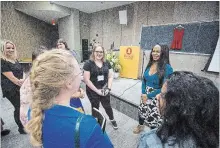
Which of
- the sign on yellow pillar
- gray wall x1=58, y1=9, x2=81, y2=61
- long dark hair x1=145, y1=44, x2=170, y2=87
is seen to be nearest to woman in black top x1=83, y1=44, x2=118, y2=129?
long dark hair x1=145, y1=44, x2=170, y2=87

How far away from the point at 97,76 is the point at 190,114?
1379 millimetres

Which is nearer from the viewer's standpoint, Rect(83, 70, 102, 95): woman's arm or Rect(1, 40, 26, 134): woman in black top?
Rect(1, 40, 26, 134): woman in black top

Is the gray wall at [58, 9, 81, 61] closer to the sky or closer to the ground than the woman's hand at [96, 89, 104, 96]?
closer to the sky

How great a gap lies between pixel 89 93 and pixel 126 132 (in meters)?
0.78

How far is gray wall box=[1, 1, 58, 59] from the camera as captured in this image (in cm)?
544

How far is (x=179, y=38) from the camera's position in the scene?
338 centimetres

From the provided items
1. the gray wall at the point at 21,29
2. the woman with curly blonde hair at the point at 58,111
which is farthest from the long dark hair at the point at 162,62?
the gray wall at the point at 21,29

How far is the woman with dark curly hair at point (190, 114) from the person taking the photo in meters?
0.56

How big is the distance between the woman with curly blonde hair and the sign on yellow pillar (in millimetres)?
3800

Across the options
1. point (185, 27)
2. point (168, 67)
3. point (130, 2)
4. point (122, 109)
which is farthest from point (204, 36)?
point (130, 2)

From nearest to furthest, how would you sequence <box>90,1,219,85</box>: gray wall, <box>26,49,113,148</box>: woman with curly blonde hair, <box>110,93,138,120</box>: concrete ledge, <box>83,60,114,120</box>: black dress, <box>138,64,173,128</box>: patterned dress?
<box>26,49,113,148</box>: woman with curly blonde hair → <box>138,64,173,128</box>: patterned dress → <box>83,60,114,120</box>: black dress → <box>110,93,138,120</box>: concrete ledge → <box>90,1,219,85</box>: gray wall

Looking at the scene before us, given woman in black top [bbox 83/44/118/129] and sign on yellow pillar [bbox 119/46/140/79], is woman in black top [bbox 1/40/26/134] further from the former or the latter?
sign on yellow pillar [bbox 119/46/140/79]

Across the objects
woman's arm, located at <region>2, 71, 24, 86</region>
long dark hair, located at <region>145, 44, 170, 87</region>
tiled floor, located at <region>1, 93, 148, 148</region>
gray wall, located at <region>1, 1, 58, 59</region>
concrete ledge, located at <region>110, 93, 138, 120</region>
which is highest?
gray wall, located at <region>1, 1, 58, 59</region>

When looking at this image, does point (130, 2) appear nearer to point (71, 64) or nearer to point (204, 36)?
point (204, 36)
